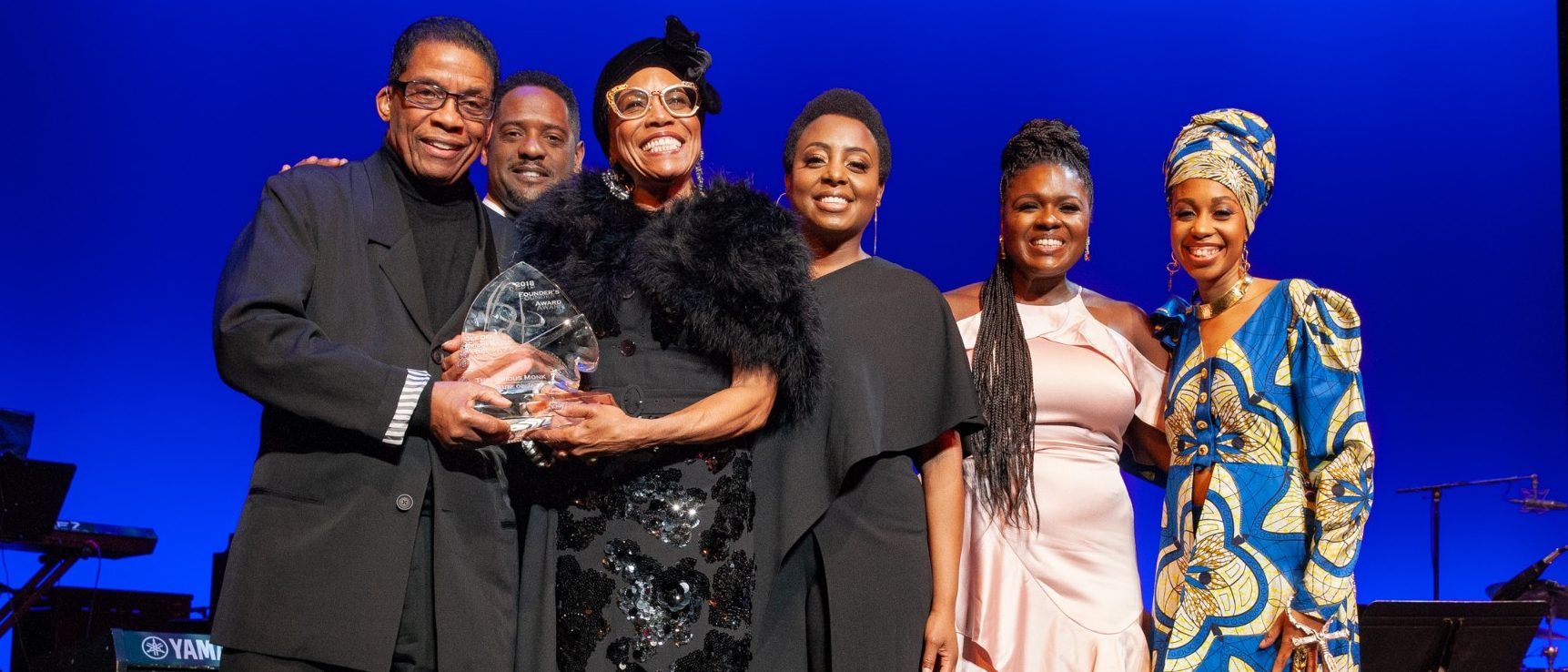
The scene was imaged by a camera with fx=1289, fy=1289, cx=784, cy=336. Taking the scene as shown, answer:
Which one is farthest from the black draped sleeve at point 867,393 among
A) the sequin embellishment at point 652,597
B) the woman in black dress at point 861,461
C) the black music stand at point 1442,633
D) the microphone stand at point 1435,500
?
the microphone stand at point 1435,500

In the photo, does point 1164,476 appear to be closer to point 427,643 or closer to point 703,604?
point 703,604

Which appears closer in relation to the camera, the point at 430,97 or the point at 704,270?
the point at 704,270

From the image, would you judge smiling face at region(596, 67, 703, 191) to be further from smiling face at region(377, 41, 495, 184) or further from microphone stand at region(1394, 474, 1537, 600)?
microphone stand at region(1394, 474, 1537, 600)

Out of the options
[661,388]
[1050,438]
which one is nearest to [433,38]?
[661,388]

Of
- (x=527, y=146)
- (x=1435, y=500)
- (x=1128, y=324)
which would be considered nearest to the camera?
(x=1128, y=324)

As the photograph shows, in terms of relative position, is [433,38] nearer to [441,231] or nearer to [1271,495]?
[441,231]

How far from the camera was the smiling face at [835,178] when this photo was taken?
2.64 metres

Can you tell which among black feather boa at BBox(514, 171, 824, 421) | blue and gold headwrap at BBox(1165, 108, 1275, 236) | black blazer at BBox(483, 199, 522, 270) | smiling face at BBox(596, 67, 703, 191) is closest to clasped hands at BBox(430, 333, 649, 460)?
black feather boa at BBox(514, 171, 824, 421)

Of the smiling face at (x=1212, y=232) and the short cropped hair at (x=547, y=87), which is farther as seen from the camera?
the short cropped hair at (x=547, y=87)

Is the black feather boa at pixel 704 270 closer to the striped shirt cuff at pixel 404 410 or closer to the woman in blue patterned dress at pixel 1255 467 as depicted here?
the striped shirt cuff at pixel 404 410

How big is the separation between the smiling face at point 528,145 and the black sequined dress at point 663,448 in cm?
145

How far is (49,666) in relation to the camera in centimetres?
394

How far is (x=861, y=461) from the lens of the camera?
2.45 meters

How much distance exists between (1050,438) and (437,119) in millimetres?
1517
